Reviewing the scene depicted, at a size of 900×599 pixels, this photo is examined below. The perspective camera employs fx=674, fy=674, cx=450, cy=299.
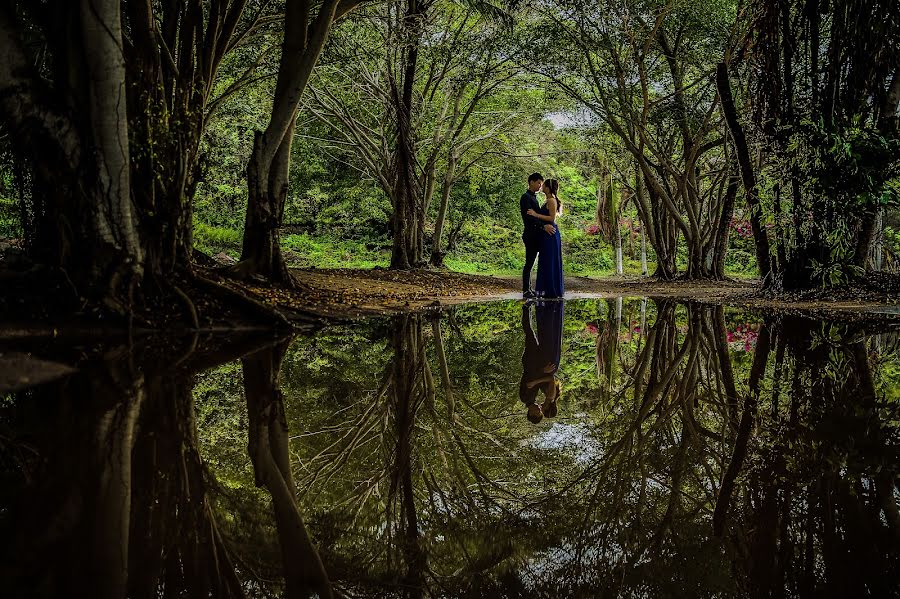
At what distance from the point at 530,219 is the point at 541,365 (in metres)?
7.75

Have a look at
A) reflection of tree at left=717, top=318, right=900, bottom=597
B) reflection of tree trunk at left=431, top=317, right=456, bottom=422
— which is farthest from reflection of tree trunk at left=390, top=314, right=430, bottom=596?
reflection of tree at left=717, top=318, right=900, bottom=597

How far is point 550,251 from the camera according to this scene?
13.3 m

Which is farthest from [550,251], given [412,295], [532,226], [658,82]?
[658,82]

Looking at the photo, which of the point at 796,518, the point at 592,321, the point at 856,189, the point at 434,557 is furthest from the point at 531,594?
the point at 856,189

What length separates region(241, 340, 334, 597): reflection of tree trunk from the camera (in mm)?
1978

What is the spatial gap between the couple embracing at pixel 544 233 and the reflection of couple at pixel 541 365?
10.0ft

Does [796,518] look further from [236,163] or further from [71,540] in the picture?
[236,163]

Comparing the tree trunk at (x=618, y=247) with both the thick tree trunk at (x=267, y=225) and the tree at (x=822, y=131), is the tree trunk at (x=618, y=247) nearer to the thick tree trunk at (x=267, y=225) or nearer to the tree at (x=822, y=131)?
the tree at (x=822, y=131)

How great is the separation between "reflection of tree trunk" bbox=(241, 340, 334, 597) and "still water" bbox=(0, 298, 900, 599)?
0.04ft

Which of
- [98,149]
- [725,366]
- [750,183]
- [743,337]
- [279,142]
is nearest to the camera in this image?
[725,366]

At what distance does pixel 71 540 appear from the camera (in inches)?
81.7

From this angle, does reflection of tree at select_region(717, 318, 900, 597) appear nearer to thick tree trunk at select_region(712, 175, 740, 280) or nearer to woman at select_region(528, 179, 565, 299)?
woman at select_region(528, 179, 565, 299)

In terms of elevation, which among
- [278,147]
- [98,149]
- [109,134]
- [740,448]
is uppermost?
[278,147]

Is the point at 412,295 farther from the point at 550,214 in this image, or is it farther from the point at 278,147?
the point at 278,147
